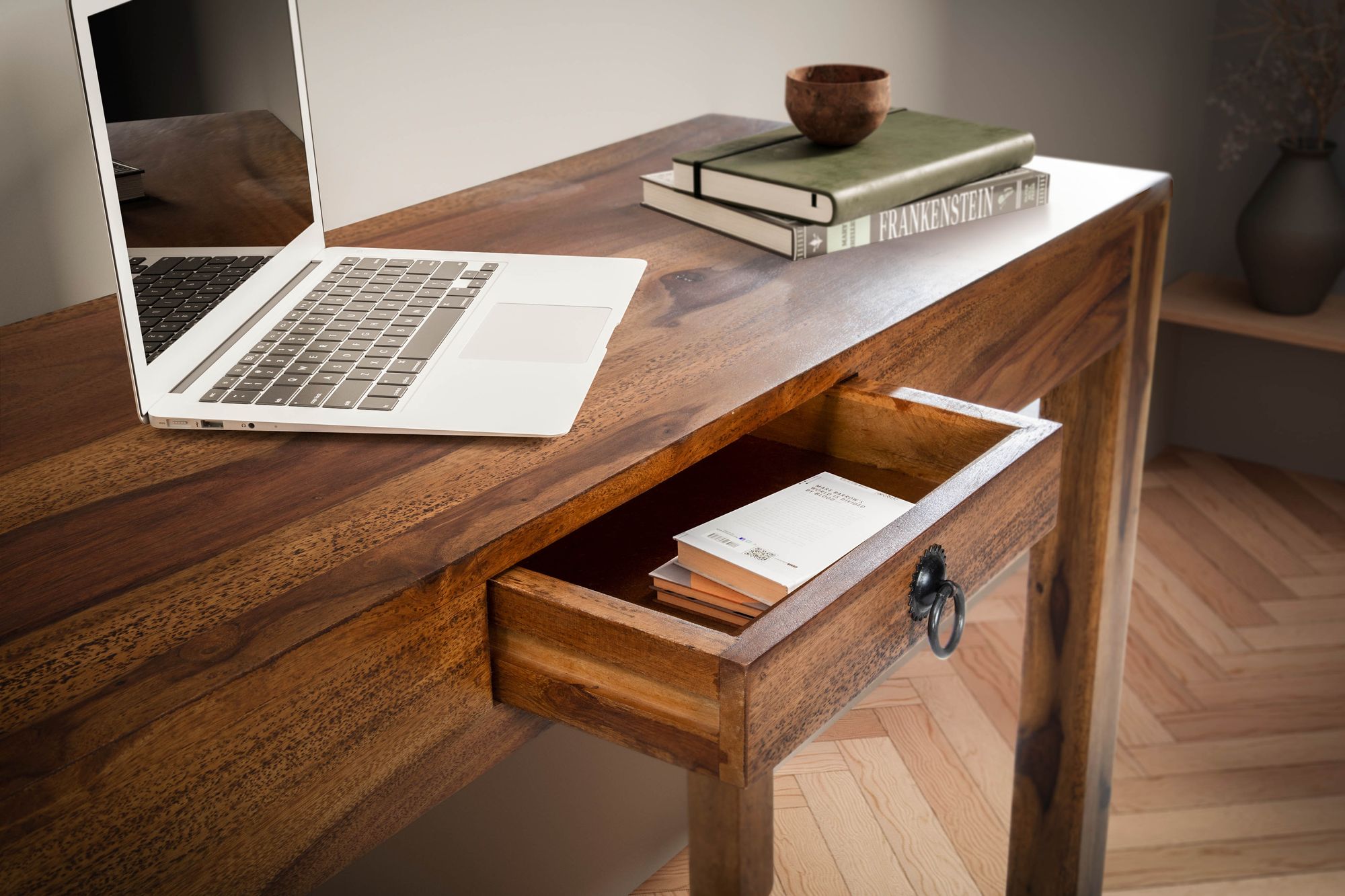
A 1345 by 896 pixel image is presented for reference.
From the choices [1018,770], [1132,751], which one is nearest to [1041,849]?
[1018,770]

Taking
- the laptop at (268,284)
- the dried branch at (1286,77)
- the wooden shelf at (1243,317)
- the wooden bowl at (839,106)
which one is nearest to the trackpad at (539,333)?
the laptop at (268,284)

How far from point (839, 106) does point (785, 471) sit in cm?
36

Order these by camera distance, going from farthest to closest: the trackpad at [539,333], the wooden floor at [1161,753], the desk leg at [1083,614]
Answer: the wooden floor at [1161,753] → the desk leg at [1083,614] → the trackpad at [539,333]

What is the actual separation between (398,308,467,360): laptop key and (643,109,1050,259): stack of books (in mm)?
294

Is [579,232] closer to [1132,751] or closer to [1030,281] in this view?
[1030,281]

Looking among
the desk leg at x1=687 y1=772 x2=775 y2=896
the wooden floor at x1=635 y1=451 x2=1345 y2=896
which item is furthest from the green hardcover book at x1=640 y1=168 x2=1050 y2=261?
the wooden floor at x1=635 y1=451 x2=1345 y2=896

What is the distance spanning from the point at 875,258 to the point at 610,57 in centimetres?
54

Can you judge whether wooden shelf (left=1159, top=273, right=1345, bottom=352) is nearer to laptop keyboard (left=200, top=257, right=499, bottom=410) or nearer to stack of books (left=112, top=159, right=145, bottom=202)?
laptop keyboard (left=200, top=257, right=499, bottom=410)

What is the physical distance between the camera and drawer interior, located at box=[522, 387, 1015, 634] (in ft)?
2.45

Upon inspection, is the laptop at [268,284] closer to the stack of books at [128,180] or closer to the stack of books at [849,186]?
the stack of books at [128,180]

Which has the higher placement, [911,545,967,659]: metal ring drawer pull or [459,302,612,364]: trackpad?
[459,302,612,364]: trackpad

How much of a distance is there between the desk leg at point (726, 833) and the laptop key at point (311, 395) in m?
0.71

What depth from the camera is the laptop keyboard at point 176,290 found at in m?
0.66

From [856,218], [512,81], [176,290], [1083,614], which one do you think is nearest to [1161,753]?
[1083,614]
